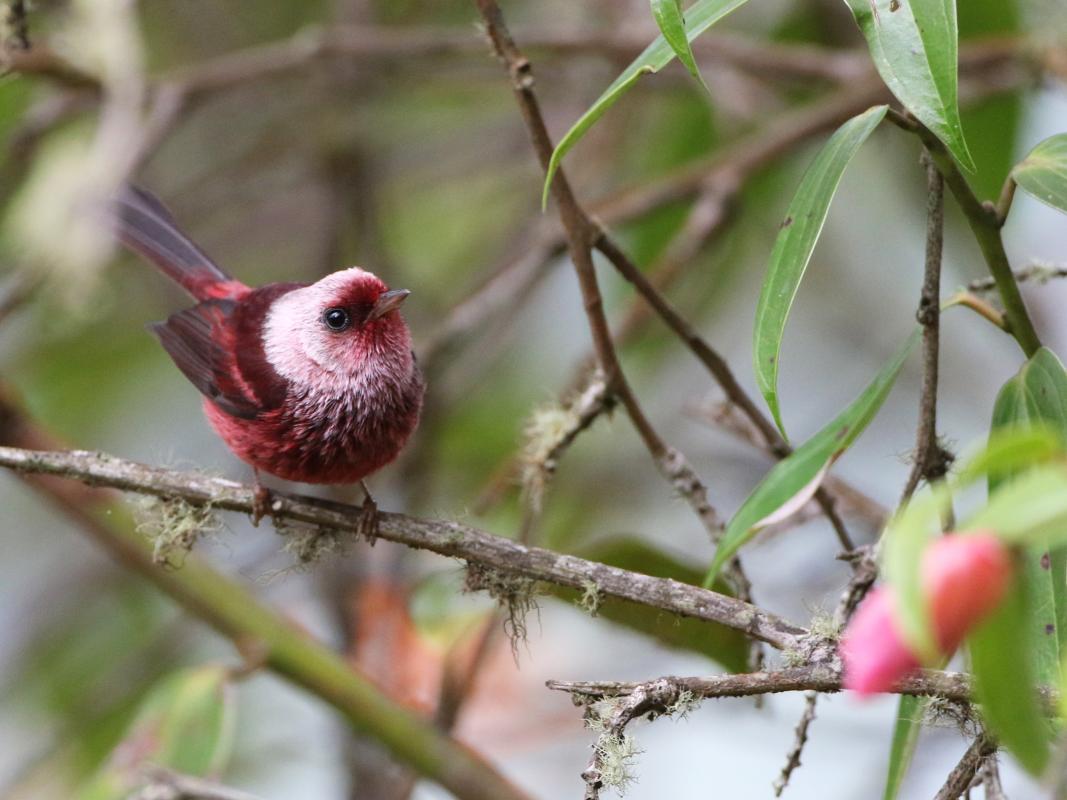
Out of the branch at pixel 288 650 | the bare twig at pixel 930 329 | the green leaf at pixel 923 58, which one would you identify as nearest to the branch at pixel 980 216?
the bare twig at pixel 930 329

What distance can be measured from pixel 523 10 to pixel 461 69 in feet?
2.61

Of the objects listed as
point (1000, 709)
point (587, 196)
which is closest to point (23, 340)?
point (587, 196)

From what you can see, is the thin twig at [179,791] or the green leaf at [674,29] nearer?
the green leaf at [674,29]

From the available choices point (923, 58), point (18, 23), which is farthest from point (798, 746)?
point (18, 23)

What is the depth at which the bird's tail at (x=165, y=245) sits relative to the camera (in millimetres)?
3311

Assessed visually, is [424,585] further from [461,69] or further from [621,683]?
[461,69]

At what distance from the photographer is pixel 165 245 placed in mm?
3354

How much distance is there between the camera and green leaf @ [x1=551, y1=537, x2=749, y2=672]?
2309 millimetres

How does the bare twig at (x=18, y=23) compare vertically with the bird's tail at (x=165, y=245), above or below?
below

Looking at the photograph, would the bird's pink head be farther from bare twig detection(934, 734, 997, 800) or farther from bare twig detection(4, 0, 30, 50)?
bare twig detection(934, 734, 997, 800)

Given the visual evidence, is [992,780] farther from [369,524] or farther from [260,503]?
[260,503]

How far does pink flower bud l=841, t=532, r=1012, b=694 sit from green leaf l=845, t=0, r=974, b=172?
0.75 meters

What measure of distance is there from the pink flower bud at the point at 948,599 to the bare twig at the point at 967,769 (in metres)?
0.70

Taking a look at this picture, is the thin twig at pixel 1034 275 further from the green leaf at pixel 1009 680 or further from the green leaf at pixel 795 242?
the green leaf at pixel 1009 680
